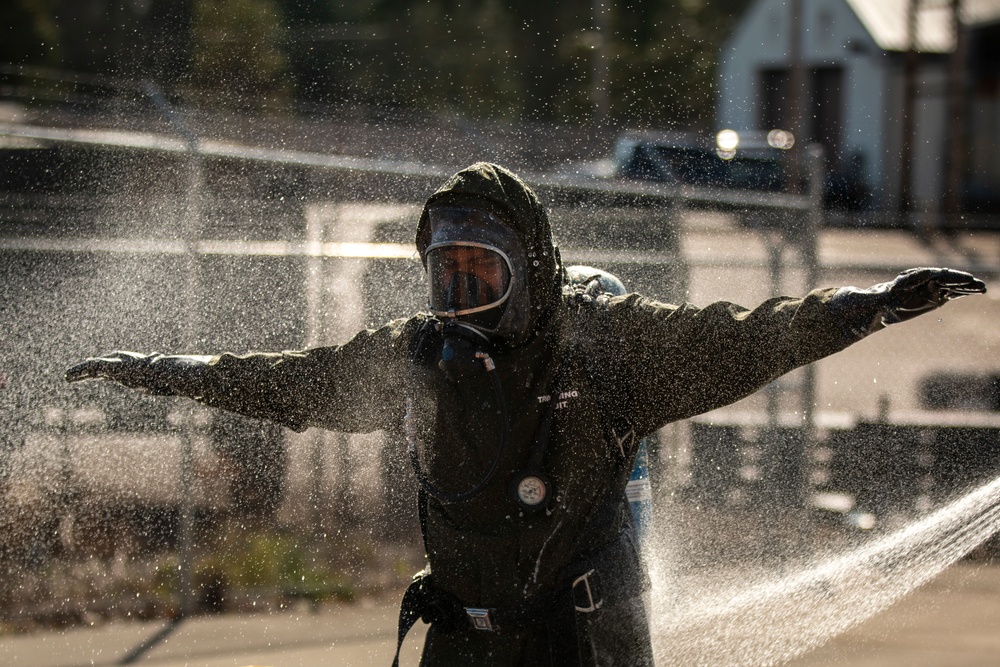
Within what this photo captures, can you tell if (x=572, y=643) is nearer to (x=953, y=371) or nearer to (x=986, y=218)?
(x=953, y=371)

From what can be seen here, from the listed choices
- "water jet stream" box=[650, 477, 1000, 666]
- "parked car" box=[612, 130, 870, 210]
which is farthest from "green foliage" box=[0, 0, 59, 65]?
"water jet stream" box=[650, 477, 1000, 666]

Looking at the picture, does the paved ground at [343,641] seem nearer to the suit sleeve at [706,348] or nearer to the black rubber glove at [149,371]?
the black rubber glove at [149,371]

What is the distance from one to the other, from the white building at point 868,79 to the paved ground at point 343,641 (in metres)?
13.9

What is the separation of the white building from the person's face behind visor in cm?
1598

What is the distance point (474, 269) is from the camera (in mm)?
2885

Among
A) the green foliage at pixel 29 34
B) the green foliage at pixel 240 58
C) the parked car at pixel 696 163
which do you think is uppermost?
the green foliage at pixel 29 34

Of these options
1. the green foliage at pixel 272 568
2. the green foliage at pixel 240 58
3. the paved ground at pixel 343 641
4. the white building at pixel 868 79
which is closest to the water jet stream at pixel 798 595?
the paved ground at pixel 343 641

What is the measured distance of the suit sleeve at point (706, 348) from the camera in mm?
2623

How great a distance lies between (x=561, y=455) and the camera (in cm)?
283

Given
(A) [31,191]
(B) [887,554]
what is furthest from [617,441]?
(A) [31,191]

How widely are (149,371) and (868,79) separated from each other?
21.6 m

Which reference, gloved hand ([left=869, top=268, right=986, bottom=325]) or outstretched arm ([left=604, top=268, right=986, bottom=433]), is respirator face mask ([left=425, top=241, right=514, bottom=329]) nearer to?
outstretched arm ([left=604, top=268, right=986, bottom=433])

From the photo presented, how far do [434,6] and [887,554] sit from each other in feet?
91.9

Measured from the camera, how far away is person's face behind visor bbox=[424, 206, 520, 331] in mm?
2867
